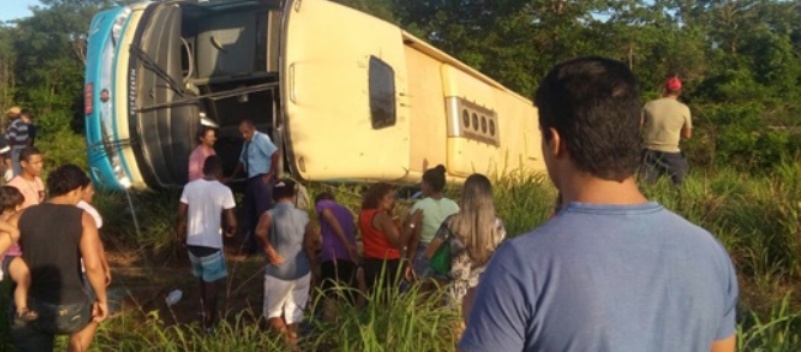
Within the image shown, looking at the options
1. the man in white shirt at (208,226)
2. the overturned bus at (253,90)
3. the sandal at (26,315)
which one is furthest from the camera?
the overturned bus at (253,90)

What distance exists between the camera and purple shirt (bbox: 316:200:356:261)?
25.7ft

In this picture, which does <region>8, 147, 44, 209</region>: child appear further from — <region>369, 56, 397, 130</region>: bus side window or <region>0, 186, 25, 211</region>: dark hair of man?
<region>369, 56, 397, 130</region>: bus side window

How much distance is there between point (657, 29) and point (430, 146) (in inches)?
547

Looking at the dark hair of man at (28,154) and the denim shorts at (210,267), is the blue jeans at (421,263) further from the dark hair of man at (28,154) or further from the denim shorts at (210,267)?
the dark hair of man at (28,154)

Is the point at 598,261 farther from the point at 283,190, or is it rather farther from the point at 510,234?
the point at 510,234

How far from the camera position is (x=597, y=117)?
2.24 meters

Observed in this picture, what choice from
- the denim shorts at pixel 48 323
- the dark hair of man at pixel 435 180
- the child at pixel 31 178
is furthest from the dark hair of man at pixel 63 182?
the child at pixel 31 178

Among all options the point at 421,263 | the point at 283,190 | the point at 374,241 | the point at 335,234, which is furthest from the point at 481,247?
the point at 283,190

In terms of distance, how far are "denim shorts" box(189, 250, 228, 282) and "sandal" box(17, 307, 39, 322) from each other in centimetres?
200

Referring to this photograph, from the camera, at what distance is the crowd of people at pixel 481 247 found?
7.15 ft

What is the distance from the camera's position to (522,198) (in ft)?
31.1

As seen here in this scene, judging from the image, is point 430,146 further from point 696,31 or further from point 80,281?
point 696,31

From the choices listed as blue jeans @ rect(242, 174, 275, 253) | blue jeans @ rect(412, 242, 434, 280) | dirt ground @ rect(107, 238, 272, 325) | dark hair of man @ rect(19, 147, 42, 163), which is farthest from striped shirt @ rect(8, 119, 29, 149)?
blue jeans @ rect(412, 242, 434, 280)

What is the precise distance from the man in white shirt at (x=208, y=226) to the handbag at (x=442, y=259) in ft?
6.42
